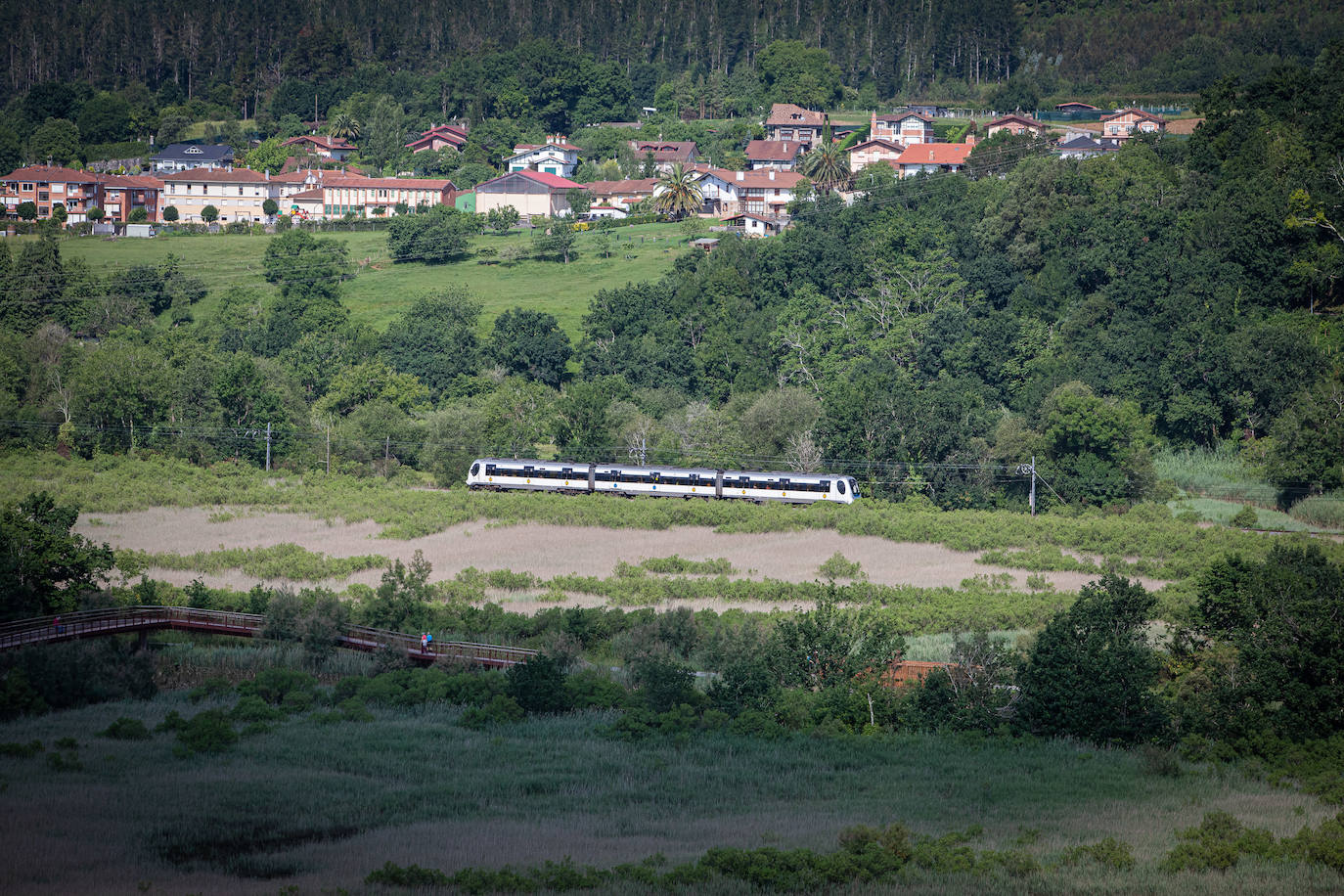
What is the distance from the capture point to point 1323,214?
222ft

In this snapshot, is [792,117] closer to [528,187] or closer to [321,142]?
[528,187]

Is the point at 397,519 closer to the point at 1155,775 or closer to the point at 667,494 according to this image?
the point at 667,494

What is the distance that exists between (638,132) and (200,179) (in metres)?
42.3

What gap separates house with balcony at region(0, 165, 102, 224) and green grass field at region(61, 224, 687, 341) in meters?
8.89

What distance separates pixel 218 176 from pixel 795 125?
A: 169ft

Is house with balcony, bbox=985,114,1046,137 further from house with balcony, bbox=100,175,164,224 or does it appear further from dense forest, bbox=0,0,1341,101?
house with balcony, bbox=100,175,164,224

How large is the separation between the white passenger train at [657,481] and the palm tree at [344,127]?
264ft

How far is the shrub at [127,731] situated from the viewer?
27.7 meters

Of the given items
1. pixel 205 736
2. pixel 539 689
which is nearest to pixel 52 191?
pixel 539 689

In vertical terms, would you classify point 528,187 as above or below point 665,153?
below

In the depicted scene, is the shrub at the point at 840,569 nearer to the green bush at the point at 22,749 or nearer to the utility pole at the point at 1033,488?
the utility pole at the point at 1033,488

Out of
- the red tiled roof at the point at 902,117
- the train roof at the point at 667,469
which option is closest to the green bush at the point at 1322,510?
the train roof at the point at 667,469

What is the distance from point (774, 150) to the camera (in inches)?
4599

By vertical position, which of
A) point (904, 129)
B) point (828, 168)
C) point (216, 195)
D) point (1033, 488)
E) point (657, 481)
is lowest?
point (657, 481)
